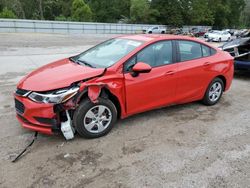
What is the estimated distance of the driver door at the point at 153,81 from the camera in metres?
3.85

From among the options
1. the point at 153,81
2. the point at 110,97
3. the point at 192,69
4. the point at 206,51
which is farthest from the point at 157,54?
the point at 206,51

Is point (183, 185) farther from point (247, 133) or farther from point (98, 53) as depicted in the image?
point (98, 53)

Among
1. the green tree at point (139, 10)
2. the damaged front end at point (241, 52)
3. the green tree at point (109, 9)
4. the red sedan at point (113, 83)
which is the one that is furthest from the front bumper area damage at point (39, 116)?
the green tree at point (109, 9)

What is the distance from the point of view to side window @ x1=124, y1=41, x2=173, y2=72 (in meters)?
3.88

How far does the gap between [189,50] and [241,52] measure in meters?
4.06

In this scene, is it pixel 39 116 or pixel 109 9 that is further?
pixel 109 9

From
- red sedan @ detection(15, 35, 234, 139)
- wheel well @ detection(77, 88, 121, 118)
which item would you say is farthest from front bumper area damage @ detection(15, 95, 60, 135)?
wheel well @ detection(77, 88, 121, 118)

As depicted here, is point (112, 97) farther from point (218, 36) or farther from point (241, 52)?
point (218, 36)

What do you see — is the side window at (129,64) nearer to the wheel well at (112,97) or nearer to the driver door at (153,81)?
the driver door at (153,81)

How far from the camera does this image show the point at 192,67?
4.58 m

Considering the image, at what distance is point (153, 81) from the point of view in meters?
4.05

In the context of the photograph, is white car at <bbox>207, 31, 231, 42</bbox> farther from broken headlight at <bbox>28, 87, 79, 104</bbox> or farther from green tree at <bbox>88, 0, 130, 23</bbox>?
broken headlight at <bbox>28, 87, 79, 104</bbox>

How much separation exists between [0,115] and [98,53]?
208 cm

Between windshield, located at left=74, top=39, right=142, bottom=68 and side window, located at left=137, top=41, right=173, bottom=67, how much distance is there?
0.19 metres
